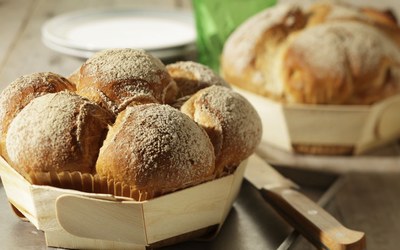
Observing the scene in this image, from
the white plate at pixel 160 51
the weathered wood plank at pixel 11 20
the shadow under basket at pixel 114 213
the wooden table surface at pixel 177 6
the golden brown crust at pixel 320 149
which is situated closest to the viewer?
the shadow under basket at pixel 114 213

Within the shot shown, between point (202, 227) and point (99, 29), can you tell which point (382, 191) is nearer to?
point (202, 227)

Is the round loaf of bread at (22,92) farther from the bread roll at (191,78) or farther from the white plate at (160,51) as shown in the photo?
the white plate at (160,51)

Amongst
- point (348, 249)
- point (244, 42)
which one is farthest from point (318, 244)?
point (244, 42)

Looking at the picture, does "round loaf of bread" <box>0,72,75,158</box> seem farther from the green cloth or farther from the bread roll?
the green cloth

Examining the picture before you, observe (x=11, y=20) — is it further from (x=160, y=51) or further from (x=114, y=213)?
(x=114, y=213)

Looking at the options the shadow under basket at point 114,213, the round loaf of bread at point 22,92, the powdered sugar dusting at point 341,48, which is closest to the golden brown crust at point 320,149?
the powdered sugar dusting at point 341,48

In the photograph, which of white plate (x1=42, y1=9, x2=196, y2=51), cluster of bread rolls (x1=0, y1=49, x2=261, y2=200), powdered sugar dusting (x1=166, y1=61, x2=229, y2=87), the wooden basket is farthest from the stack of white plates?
cluster of bread rolls (x1=0, y1=49, x2=261, y2=200)

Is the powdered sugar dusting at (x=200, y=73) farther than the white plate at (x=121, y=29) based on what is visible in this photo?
No

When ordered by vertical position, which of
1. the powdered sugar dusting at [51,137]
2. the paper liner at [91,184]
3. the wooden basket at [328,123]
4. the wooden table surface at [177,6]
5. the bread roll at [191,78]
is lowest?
the wooden table surface at [177,6]
